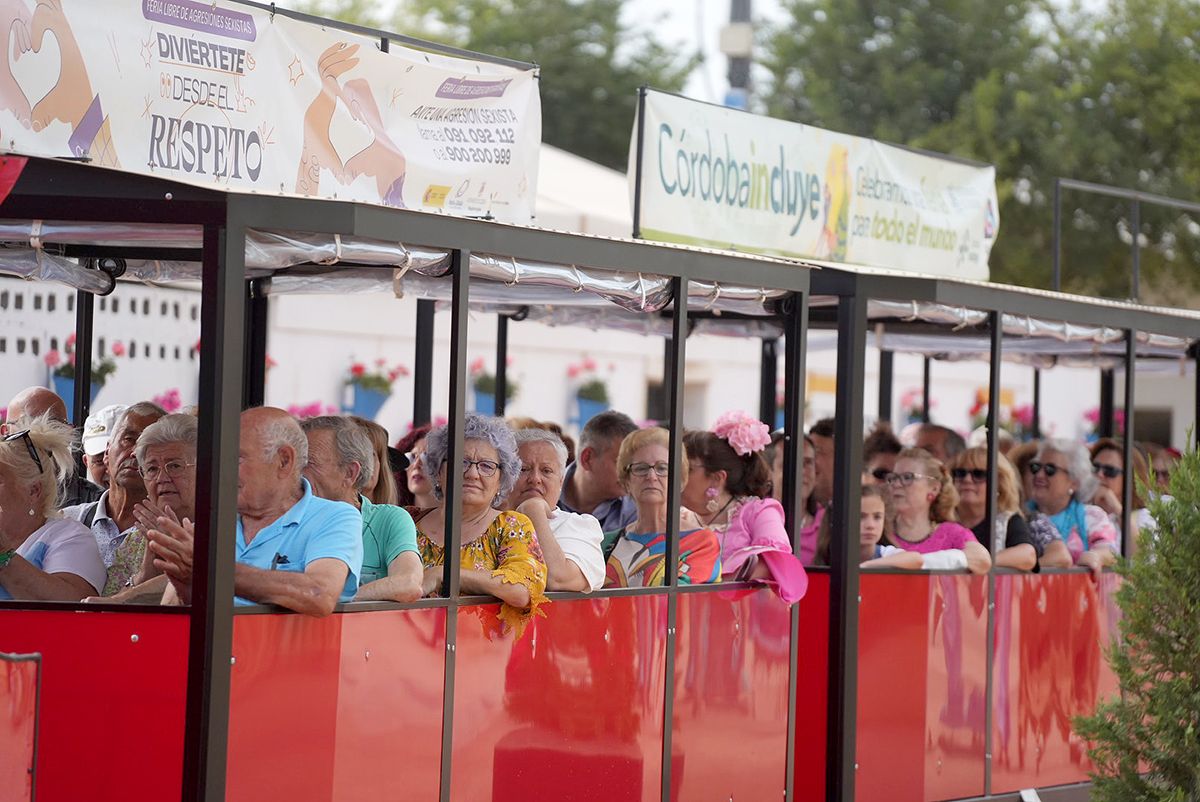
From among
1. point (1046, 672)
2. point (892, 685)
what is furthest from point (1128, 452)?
point (892, 685)

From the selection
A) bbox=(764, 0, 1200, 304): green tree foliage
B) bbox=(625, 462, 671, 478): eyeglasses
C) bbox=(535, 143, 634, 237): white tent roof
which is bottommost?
bbox=(625, 462, 671, 478): eyeglasses

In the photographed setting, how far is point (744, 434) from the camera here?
7.06 m

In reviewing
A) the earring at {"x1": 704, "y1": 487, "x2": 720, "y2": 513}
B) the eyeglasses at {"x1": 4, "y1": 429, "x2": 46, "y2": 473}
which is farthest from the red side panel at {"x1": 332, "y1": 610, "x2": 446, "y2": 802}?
the earring at {"x1": 704, "y1": 487, "x2": 720, "y2": 513}

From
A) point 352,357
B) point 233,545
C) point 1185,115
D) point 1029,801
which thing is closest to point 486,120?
point 233,545

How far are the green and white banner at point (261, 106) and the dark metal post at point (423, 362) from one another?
124 cm

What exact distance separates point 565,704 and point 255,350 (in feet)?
8.70

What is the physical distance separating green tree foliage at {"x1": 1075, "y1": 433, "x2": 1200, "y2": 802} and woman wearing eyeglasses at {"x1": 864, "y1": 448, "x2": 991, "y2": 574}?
5.16 ft

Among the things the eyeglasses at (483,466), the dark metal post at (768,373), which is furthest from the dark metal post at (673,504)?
the dark metal post at (768,373)

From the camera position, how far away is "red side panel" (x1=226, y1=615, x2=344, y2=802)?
205 inches

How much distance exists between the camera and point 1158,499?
246 inches

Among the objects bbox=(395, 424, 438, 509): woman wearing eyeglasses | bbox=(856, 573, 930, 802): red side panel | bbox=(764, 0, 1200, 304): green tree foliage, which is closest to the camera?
bbox=(395, 424, 438, 509): woman wearing eyeglasses

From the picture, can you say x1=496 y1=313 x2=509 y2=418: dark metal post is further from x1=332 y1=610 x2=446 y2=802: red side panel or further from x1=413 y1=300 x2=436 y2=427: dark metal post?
x1=332 y1=610 x2=446 y2=802: red side panel

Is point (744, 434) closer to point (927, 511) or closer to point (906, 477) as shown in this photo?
point (906, 477)

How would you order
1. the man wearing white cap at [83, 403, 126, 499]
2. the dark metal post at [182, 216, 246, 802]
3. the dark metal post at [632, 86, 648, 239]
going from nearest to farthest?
the dark metal post at [182, 216, 246, 802] → the man wearing white cap at [83, 403, 126, 499] → the dark metal post at [632, 86, 648, 239]
